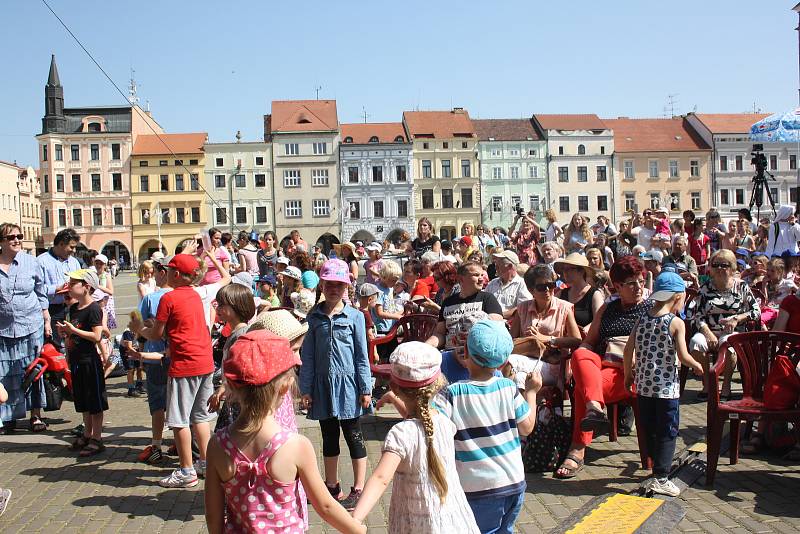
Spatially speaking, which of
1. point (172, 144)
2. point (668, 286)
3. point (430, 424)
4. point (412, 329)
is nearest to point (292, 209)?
point (172, 144)

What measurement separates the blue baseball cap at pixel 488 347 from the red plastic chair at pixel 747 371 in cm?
265

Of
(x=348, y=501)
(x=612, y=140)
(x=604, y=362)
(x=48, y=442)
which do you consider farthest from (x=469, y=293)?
(x=612, y=140)

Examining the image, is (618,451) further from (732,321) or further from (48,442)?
(48,442)

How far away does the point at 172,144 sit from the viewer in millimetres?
71000

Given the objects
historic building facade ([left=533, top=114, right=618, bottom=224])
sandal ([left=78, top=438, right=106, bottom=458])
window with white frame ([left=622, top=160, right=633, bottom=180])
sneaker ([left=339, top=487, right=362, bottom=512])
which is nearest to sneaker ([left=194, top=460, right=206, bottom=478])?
sandal ([left=78, top=438, right=106, bottom=458])

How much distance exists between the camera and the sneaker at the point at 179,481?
19.8ft

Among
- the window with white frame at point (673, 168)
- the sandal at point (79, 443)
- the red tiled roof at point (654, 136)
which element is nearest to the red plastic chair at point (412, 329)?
the sandal at point (79, 443)

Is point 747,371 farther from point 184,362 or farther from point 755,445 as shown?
point 184,362

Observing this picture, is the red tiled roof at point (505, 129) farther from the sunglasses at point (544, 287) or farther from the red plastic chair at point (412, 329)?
the sunglasses at point (544, 287)

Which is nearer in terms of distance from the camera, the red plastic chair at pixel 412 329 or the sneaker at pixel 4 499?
the sneaker at pixel 4 499

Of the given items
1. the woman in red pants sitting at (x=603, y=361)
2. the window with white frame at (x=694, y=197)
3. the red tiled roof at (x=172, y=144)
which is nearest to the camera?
the woman in red pants sitting at (x=603, y=361)

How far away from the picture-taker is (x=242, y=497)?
2.93m

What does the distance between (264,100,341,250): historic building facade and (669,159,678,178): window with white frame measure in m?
30.3

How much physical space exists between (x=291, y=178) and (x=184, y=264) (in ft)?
209
